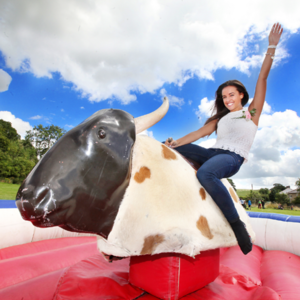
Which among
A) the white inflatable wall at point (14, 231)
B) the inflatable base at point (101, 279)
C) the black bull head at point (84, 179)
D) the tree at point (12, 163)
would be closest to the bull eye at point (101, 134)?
the black bull head at point (84, 179)

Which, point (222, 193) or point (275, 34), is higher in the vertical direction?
point (275, 34)

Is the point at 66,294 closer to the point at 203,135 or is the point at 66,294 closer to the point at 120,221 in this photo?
the point at 120,221

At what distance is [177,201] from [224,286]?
3.13 feet

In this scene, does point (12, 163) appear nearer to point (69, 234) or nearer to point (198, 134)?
point (69, 234)

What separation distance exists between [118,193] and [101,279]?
2.71 ft

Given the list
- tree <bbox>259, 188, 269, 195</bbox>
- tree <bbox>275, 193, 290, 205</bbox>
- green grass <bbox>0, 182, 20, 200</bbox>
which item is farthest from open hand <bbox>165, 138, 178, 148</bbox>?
tree <bbox>259, 188, 269, 195</bbox>

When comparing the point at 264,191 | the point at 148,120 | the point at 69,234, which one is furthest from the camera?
the point at 264,191

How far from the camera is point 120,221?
40.8 inches

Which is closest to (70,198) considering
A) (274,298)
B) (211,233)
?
(211,233)

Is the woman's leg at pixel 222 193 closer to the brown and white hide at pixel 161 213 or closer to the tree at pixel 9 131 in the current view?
the brown and white hide at pixel 161 213

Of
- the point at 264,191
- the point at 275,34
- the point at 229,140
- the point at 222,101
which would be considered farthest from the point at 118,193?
the point at 264,191

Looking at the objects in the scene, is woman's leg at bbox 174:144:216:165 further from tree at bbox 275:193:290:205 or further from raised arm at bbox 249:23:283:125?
tree at bbox 275:193:290:205

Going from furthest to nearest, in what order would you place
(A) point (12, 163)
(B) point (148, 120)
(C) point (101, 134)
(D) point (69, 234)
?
(A) point (12, 163), (D) point (69, 234), (B) point (148, 120), (C) point (101, 134)

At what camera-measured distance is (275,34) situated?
1699 mm
